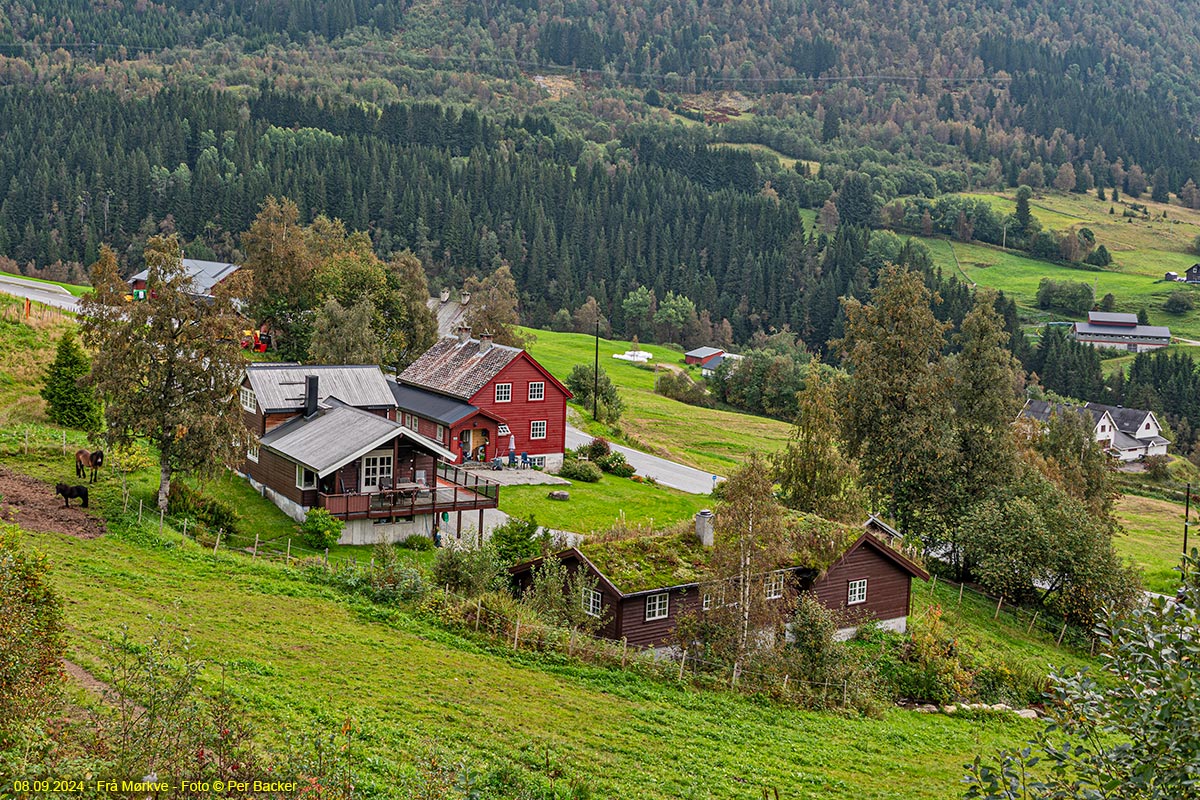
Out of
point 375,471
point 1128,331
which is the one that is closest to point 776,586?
point 375,471

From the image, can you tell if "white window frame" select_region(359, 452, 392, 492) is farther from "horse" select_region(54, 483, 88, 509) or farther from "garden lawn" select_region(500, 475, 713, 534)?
"horse" select_region(54, 483, 88, 509)

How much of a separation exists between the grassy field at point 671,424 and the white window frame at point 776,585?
30720 millimetres

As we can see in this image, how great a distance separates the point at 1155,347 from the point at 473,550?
158 meters

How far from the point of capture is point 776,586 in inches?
1335

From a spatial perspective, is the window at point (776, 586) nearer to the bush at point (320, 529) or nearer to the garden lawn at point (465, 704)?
the garden lawn at point (465, 704)

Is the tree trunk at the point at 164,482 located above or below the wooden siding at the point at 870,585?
above

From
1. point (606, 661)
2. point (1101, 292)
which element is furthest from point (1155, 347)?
point (606, 661)

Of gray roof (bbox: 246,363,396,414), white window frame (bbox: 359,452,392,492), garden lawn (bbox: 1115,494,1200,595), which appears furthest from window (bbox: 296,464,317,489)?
garden lawn (bbox: 1115,494,1200,595)

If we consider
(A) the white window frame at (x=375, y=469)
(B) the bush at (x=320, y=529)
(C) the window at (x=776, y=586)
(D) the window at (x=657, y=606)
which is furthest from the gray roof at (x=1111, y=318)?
(B) the bush at (x=320, y=529)

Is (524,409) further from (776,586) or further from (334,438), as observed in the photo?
(776,586)

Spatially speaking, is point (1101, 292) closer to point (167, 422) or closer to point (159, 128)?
point (159, 128)

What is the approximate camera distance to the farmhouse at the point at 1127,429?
122938 mm

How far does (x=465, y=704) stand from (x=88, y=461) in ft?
70.5

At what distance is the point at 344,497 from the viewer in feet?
128
